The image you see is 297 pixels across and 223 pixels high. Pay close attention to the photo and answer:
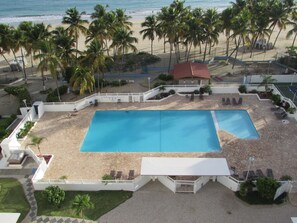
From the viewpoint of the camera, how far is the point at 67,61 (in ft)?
124

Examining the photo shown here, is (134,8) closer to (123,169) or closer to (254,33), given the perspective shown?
(254,33)

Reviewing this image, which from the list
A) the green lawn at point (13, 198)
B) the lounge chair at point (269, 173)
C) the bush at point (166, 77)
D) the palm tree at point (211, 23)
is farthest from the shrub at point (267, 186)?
the palm tree at point (211, 23)

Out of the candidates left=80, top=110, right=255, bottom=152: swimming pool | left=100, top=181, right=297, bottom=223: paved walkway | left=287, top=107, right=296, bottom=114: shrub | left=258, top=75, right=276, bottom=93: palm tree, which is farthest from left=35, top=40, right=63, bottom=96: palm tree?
left=287, top=107, right=296, bottom=114: shrub

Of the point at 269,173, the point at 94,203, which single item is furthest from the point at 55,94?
the point at 269,173

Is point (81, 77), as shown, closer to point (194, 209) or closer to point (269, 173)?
point (194, 209)

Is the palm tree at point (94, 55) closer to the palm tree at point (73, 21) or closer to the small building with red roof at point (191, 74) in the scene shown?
the palm tree at point (73, 21)

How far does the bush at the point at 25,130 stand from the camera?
100 feet

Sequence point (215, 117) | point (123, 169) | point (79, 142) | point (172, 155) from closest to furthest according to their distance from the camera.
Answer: point (123, 169) < point (172, 155) < point (79, 142) < point (215, 117)

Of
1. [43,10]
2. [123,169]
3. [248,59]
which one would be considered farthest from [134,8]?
[123,169]

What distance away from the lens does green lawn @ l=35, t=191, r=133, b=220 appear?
72.2 feet

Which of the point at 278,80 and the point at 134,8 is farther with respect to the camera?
the point at 134,8

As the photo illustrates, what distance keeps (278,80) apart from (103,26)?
26.0m

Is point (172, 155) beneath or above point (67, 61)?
beneath

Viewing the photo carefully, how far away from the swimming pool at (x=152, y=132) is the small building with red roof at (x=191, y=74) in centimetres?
549
